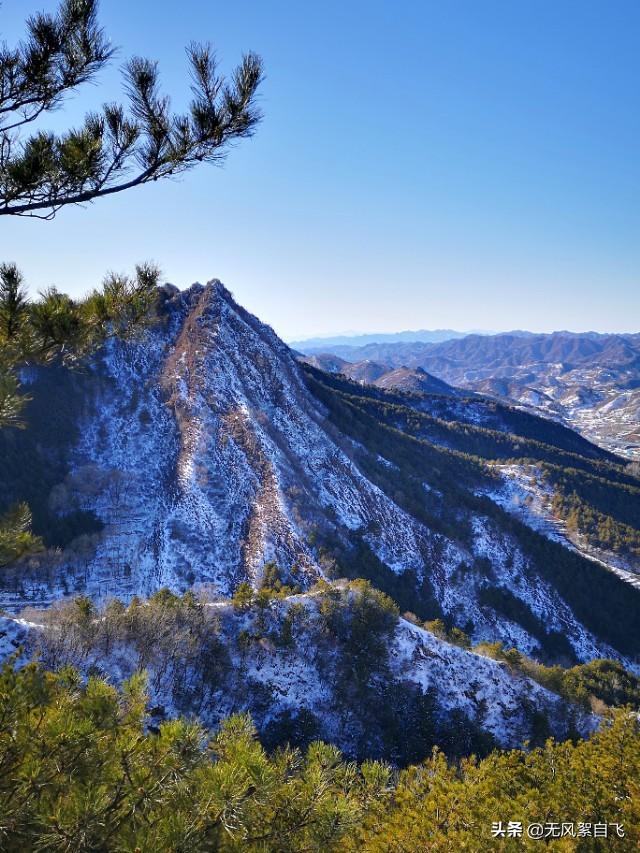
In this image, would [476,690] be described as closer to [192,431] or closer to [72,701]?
[72,701]

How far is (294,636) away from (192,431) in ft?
144

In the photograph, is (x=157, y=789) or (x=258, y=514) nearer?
(x=157, y=789)

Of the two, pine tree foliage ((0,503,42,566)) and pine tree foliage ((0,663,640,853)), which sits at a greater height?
pine tree foliage ((0,503,42,566))

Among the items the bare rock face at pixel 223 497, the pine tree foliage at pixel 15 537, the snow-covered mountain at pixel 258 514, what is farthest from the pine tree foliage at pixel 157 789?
the bare rock face at pixel 223 497

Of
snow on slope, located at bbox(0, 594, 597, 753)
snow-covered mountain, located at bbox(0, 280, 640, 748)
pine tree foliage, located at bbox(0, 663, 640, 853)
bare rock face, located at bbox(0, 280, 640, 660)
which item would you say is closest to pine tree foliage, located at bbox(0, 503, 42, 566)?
pine tree foliage, located at bbox(0, 663, 640, 853)

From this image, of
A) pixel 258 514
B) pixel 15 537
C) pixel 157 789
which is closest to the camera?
pixel 157 789

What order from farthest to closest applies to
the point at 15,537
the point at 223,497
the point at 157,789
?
the point at 223,497 → the point at 15,537 → the point at 157,789

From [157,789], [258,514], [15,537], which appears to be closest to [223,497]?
[258,514]

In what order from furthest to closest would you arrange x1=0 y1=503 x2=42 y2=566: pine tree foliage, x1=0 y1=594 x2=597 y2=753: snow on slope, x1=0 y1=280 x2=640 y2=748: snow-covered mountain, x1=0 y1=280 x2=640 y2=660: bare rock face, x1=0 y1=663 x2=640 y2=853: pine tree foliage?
x1=0 y1=280 x2=640 y2=660: bare rock face
x1=0 y1=280 x2=640 y2=748: snow-covered mountain
x1=0 y1=594 x2=597 y2=753: snow on slope
x1=0 y1=503 x2=42 y2=566: pine tree foliage
x1=0 y1=663 x2=640 y2=853: pine tree foliage

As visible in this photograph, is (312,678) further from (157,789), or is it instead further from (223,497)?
(157,789)

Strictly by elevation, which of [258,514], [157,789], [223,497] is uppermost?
[157,789]

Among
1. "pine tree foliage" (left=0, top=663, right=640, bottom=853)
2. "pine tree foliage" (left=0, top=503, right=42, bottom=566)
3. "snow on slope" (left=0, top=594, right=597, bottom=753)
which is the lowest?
"snow on slope" (left=0, top=594, right=597, bottom=753)

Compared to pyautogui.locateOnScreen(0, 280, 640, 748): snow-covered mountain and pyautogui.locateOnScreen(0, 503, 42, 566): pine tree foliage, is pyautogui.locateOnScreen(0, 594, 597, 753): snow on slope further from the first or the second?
pyautogui.locateOnScreen(0, 503, 42, 566): pine tree foliage

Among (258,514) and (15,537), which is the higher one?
(15,537)
